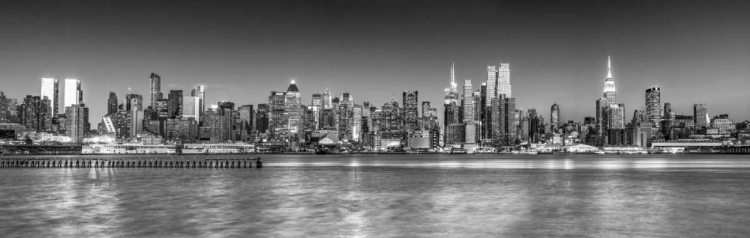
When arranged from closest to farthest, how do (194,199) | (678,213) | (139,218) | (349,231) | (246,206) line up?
1. (349,231)
2. (139,218)
3. (678,213)
4. (246,206)
5. (194,199)

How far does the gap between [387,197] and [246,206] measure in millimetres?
11061

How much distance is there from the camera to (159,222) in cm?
3198

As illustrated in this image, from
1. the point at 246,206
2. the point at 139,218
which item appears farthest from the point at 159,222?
the point at 246,206

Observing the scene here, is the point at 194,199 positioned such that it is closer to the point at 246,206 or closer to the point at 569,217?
the point at 246,206

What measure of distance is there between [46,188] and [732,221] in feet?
167

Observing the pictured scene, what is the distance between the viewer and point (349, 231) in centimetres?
2912

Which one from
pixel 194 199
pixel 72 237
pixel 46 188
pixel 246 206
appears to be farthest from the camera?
pixel 46 188

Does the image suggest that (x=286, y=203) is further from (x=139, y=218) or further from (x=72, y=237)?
(x=72, y=237)

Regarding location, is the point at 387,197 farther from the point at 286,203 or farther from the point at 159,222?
the point at 159,222

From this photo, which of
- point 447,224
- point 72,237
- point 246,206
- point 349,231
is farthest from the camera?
point 246,206

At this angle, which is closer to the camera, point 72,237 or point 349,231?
point 72,237

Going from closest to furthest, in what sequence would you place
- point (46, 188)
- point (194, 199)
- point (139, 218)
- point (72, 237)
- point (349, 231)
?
point (72, 237), point (349, 231), point (139, 218), point (194, 199), point (46, 188)

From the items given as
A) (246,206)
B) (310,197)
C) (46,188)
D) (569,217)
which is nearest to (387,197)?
(310,197)

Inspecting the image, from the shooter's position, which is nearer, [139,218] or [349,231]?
[349,231]
